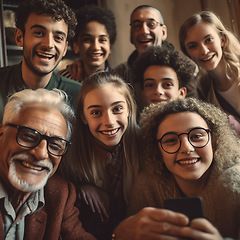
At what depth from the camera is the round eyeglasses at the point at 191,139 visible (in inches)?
53.0

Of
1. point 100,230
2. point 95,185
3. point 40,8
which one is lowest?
point 100,230

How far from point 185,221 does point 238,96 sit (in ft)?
4.49

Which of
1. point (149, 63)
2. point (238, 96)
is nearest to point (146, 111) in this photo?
point (149, 63)

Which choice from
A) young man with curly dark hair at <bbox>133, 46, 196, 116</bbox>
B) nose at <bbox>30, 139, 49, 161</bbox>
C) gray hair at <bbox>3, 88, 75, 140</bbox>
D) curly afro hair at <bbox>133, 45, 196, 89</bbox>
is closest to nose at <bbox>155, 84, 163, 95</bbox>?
young man with curly dark hair at <bbox>133, 46, 196, 116</bbox>

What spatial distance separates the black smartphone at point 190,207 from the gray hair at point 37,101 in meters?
0.65

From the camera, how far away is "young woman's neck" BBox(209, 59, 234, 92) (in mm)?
2115

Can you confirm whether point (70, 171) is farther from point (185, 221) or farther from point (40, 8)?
point (40, 8)

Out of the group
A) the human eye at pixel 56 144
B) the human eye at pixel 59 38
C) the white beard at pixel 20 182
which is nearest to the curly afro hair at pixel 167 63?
the human eye at pixel 59 38

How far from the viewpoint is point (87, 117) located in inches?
62.7

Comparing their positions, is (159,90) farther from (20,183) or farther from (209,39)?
(20,183)

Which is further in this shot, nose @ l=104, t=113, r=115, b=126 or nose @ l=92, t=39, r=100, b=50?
nose @ l=92, t=39, r=100, b=50

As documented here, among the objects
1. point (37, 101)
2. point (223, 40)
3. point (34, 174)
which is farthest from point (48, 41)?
point (223, 40)

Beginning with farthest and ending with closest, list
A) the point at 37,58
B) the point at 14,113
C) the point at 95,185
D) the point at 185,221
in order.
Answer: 1. the point at 37,58
2. the point at 95,185
3. the point at 14,113
4. the point at 185,221

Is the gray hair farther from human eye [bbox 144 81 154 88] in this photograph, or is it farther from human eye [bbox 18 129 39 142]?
human eye [bbox 144 81 154 88]
